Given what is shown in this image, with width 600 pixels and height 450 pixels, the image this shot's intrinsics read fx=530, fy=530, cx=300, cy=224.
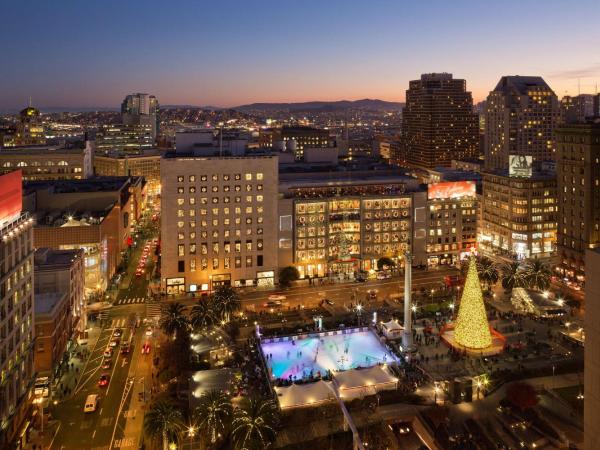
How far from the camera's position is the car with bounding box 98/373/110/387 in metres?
61.8

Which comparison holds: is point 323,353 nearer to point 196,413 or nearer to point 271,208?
point 196,413

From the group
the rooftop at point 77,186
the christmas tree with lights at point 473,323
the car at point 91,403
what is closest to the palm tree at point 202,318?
the car at point 91,403

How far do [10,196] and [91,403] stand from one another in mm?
23185

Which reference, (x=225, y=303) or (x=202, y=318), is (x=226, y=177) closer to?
(x=225, y=303)

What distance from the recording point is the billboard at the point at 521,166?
12325 centimetres

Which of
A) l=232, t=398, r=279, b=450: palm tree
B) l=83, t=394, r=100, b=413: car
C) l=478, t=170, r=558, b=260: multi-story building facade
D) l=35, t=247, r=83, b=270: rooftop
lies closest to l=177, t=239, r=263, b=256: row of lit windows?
l=35, t=247, r=83, b=270: rooftop

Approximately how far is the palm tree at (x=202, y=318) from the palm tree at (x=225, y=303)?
9.76 feet

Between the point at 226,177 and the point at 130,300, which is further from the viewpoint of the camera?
the point at 226,177

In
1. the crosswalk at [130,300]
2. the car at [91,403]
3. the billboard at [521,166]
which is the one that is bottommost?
the car at [91,403]

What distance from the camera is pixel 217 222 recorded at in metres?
99.4

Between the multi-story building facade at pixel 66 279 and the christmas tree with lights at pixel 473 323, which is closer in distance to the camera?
the christmas tree with lights at pixel 473 323

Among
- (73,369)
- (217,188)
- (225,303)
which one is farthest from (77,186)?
(73,369)

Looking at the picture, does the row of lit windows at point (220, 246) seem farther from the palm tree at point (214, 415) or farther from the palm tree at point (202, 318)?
the palm tree at point (214, 415)

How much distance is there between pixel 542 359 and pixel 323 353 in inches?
1102
